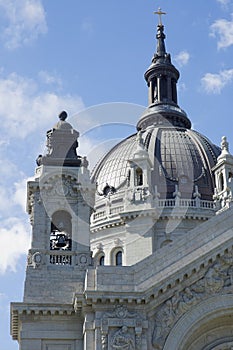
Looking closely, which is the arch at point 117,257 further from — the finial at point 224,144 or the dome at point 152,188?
the finial at point 224,144

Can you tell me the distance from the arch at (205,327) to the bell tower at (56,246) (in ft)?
15.7

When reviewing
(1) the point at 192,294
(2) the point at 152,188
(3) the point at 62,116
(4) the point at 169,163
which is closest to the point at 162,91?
(4) the point at 169,163

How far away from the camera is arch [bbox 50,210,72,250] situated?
141 ft

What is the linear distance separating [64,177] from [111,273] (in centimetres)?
767

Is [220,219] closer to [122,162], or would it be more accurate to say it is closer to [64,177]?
[64,177]

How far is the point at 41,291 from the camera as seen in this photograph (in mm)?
40094

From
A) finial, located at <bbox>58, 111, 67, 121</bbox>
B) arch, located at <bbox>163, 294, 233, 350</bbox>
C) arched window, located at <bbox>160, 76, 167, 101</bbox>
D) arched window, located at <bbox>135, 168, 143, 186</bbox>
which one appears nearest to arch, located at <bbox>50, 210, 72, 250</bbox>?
finial, located at <bbox>58, 111, 67, 121</bbox>

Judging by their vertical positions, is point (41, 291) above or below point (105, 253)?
below

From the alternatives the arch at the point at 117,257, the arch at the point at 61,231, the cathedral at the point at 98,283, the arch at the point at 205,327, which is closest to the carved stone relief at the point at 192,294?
the cathedral at the point at 98,283

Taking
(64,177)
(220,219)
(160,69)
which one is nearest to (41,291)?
(64,177)

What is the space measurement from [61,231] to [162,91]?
43052 millimetres

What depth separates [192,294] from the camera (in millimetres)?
37844

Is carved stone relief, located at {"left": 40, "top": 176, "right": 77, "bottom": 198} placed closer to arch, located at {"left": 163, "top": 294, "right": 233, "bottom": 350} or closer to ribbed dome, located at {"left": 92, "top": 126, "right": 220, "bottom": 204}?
arch, located at {"left": 163, "top": 294, "right": 233, "bottom": 350}

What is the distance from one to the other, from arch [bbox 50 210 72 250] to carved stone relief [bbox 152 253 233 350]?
7.70m
